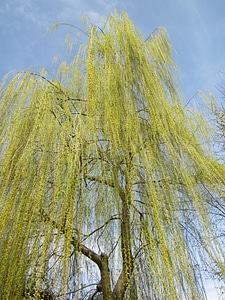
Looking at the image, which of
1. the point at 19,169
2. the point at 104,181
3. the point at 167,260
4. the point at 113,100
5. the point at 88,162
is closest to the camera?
the point at 167,260

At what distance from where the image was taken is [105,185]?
2.21 meters

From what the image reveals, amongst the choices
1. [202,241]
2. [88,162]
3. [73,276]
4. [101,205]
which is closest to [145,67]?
[88,162]

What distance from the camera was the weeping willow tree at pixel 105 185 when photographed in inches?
75.0

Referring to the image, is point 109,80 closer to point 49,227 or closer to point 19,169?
point 19,169

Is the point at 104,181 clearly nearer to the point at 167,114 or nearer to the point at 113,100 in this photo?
the point at 113,100

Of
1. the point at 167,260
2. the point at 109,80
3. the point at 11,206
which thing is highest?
the point at 109,80

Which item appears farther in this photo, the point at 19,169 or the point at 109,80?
the point at 109,80

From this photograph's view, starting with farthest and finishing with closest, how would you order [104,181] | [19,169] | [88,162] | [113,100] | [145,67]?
[145,67] → [113,100] → [88,162] → [104,181] → [19,169]

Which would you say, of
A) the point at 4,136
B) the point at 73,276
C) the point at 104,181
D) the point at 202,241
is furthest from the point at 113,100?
the point at 73,276

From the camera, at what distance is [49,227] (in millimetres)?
1861

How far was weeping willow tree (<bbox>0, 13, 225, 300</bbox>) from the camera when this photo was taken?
1904mm

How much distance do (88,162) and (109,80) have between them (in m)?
0.75

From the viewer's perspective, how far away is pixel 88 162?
233 cm

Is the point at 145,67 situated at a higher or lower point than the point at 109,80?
higher
